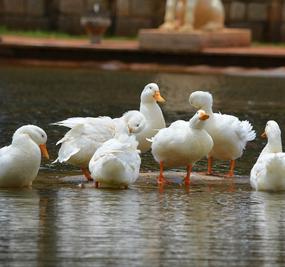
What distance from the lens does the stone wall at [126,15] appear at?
3381 centimetres

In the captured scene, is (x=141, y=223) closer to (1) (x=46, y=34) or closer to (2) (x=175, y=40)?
(2) (x=175, y=40)

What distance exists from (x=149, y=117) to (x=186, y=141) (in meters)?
1.16

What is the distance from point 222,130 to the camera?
12406 millimetres

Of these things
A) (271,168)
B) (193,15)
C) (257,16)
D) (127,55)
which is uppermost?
(271,168)

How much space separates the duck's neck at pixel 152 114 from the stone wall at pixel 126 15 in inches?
812

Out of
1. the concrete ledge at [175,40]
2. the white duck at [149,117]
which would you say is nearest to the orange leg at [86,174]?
the white duck at [149,117]

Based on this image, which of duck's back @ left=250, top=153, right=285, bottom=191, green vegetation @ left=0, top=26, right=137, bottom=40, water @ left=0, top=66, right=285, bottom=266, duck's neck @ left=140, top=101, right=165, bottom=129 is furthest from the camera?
green vegetation @ left=0, top=26, right=137, bottom=40

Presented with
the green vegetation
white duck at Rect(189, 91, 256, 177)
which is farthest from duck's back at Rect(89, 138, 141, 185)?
the green vegetation

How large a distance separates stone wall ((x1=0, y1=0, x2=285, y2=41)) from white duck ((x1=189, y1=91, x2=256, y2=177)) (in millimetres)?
20925

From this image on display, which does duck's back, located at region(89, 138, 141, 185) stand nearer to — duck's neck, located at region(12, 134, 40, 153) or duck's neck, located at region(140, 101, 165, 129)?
duck's neck, located at region(12, 134, 40, 153)

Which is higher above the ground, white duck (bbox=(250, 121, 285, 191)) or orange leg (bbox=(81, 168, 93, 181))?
white duck (bbox=(250, 121, 285, 191))

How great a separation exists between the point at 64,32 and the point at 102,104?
14.4 metres

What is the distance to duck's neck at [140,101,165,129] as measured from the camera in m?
12.7

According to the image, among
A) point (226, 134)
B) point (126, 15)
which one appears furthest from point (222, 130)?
point (126, 15)
